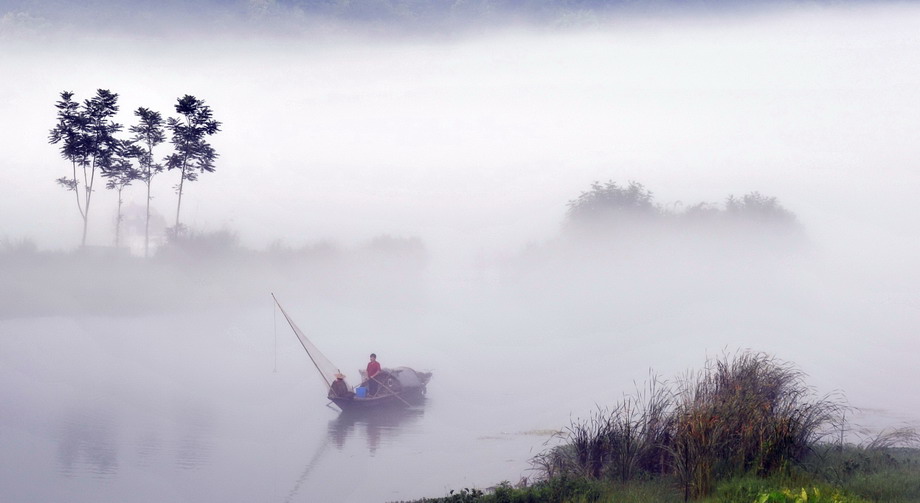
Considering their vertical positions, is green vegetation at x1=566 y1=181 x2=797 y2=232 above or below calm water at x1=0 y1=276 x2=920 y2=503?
above

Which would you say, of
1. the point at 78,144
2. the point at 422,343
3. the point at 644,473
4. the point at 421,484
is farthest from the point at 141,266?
the point at 644,473

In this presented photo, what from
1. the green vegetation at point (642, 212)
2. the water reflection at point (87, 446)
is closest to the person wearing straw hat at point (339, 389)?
the water reflection at point (87, 446)

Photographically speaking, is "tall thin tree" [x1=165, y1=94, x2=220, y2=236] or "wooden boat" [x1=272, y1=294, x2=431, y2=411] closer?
"wooden boat" [x1=272, y1=294, x2=431, y2=411]

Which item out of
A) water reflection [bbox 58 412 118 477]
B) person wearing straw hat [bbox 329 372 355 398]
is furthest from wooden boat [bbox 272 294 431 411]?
water reflection [bbox 58 412 118 477]

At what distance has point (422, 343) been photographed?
1998 inches

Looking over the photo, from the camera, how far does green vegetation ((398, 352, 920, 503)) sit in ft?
31.2

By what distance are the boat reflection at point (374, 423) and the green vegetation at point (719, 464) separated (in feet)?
33.7

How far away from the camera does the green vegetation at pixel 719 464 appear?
952 centimetres

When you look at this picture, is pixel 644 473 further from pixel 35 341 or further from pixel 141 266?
pixel 141 266

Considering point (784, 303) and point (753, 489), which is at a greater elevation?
point (784, 303)

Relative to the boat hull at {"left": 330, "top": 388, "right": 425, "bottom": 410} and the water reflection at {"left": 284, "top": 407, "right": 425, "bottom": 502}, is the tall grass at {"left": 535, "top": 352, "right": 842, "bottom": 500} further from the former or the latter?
the boat hull at {"left": 330, "top": 388, "right": 425, "bottom": 410}

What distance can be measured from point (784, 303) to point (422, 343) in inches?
1712

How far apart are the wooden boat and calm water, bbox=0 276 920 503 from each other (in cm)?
49

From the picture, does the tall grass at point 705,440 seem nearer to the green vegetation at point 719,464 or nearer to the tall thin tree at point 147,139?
the green vegetation at point 719,464
